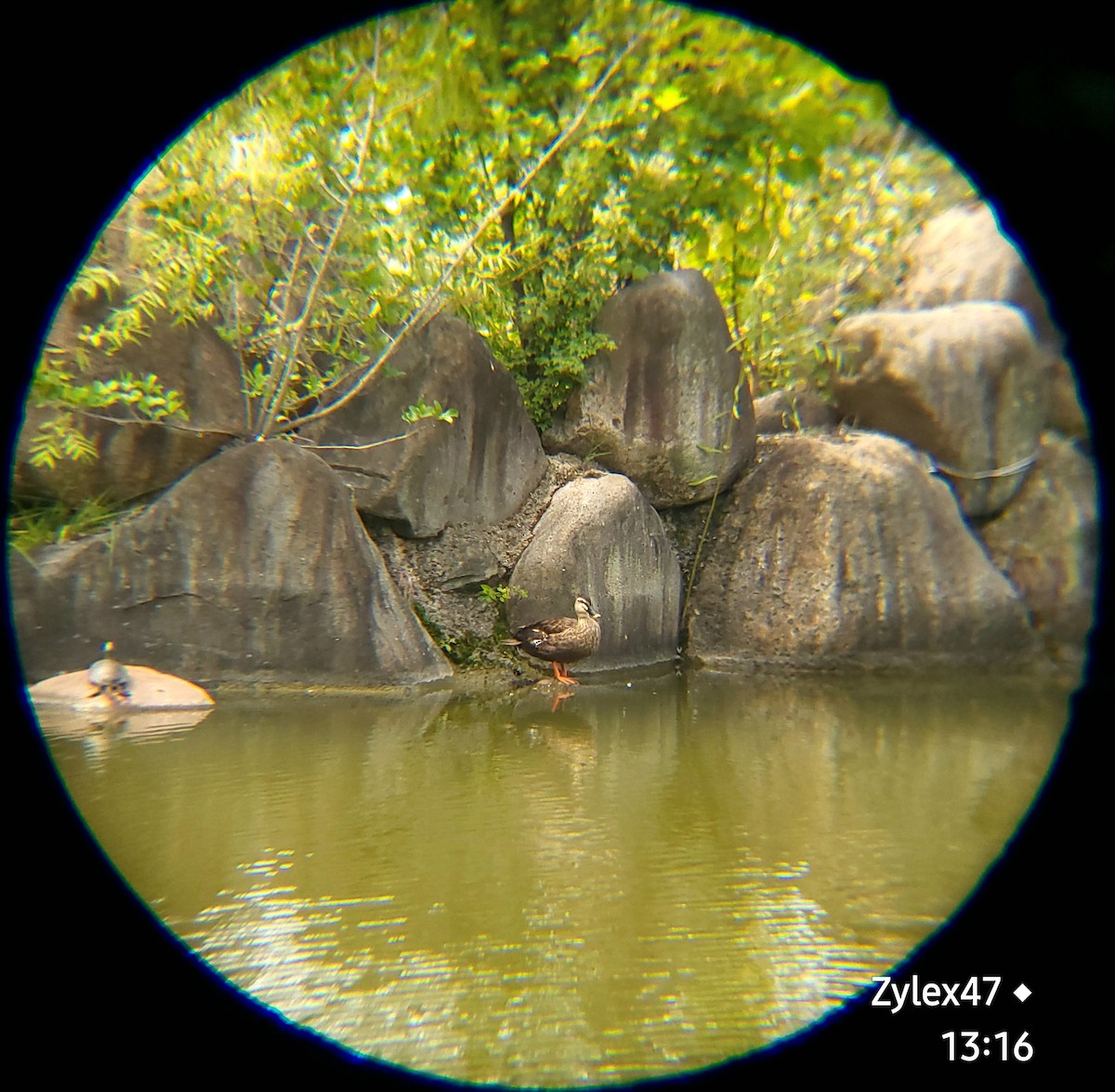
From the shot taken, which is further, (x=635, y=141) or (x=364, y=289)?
(x=364, y=289)

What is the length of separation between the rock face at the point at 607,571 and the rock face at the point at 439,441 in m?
0.59

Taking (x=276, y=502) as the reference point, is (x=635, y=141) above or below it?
above

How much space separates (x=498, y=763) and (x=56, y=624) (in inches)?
117

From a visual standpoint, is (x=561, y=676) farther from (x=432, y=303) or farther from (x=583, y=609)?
(x=432, y=303)

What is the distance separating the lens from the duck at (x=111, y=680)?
4.55 meters

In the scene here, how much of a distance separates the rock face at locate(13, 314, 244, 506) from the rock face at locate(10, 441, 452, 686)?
216 millimetres

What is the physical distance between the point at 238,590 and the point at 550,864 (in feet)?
11.7

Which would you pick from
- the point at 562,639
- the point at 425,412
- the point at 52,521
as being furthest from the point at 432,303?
the point at 52,521

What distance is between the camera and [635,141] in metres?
3.75

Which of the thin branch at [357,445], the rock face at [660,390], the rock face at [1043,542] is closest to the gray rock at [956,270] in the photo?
the rock face at [1043,542]

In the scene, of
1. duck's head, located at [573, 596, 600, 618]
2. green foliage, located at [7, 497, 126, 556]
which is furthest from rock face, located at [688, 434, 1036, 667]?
green foliage, located at [7, 497, 126, 556]

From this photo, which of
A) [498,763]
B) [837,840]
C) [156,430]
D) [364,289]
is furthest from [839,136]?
[156,430]

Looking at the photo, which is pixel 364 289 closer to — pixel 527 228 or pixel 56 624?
pixel 527 228

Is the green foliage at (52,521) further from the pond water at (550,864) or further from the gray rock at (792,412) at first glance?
the gray rock at (792,412)
